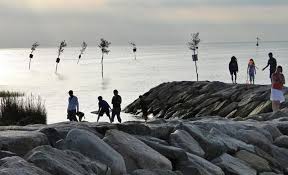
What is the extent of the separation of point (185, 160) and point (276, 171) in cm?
211

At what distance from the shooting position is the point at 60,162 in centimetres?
583

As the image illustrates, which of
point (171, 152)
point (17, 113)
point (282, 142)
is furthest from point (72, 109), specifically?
point (171, 152)

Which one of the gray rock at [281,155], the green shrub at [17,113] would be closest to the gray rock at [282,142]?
the gray rock at [281,155]

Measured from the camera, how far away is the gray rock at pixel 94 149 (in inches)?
255

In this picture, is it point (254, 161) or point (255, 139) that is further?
point (255, 139)

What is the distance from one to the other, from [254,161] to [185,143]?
136cm

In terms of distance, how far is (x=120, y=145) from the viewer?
6.99m

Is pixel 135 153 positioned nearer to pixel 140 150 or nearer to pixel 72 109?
pixel 140 150

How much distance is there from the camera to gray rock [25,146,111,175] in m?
5.67

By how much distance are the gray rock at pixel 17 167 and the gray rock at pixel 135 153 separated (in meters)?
1.58

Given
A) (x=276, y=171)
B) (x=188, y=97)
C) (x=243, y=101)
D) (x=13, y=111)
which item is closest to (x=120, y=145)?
(x=276, y=171)

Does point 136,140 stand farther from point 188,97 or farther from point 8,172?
point 188,97

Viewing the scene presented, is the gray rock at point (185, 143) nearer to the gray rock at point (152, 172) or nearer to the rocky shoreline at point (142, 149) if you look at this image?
the rocky shoreline at point (142, 149)

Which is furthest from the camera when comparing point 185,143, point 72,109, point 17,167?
point 72,109
